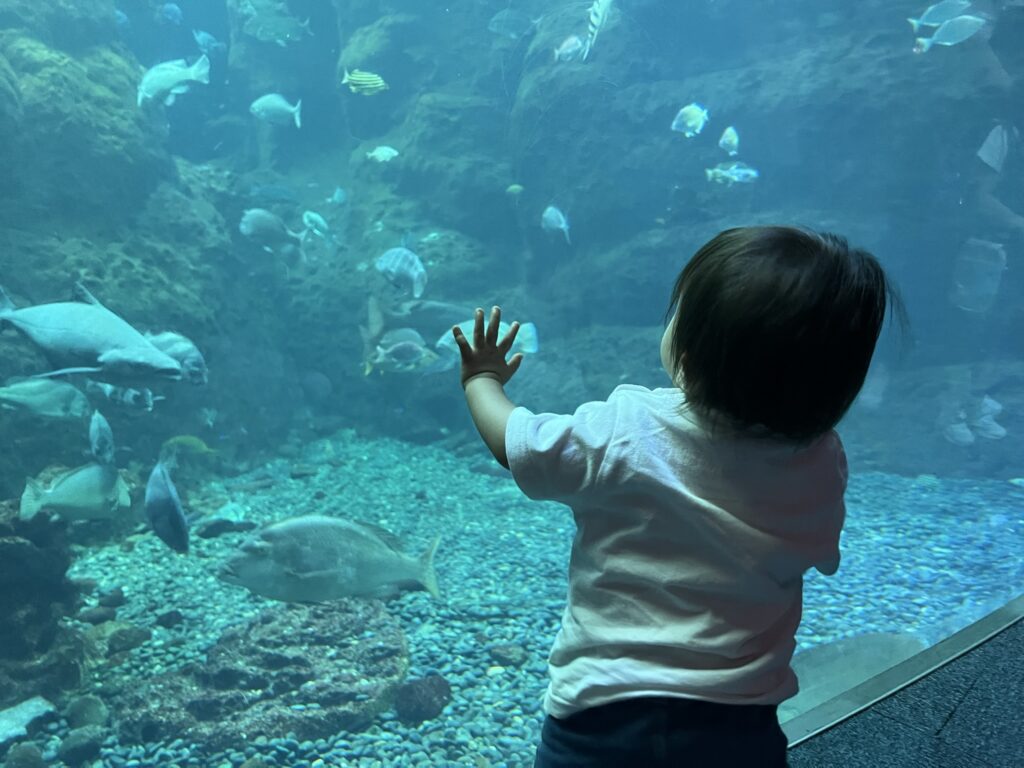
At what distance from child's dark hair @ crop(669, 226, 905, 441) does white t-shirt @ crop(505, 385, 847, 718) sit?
0.06 meters

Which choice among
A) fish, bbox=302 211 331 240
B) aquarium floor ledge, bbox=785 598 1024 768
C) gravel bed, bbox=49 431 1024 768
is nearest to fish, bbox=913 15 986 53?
gravel bed, bbox=49 431 1024 768

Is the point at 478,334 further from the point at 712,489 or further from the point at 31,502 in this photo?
the point at 31,502

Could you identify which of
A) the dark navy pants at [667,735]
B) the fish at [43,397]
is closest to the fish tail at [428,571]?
the dark navy pants at [667,735]

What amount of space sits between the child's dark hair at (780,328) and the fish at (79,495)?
4.15m

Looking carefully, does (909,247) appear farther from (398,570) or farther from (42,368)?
(42,368)

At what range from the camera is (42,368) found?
238 inches

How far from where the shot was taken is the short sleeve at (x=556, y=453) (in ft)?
2.89

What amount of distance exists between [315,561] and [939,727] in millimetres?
2467

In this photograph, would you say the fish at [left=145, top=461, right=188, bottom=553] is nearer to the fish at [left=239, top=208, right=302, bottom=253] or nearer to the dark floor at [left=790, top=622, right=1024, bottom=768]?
the dark floor at [left=790, top=622, right=1024, bottom=768]

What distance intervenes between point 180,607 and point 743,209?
1012 centimetres

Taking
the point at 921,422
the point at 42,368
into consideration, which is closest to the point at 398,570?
the point at 42,368

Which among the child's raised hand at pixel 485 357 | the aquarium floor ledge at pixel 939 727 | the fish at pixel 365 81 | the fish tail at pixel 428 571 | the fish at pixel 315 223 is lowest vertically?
the fish tail at pixel 428 571

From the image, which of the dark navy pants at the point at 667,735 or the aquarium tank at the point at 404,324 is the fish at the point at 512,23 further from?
the dark navy pants at the point at 667,735

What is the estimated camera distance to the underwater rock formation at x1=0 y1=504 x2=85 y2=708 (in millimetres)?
3326
